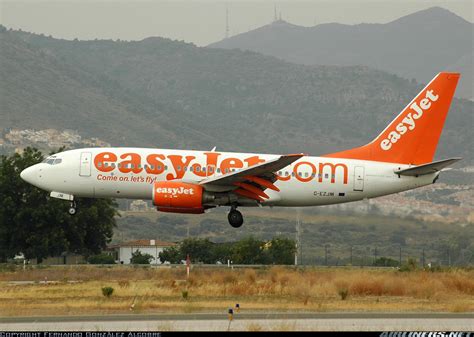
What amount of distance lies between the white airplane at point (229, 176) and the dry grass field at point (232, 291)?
3.66m

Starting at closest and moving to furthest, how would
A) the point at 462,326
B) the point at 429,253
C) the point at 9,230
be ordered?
the point at 462,326, the point at 429,253, the point at 9,230

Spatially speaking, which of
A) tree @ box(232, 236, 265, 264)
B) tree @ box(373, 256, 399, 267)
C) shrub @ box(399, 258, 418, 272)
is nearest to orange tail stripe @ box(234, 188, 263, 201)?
shrub @ box(399, 258, 418, 272)

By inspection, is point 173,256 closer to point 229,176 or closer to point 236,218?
point 236,218

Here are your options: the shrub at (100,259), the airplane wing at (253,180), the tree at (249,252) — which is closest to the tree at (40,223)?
the shrub at (100,259)

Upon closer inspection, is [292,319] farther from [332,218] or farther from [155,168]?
[332,218]

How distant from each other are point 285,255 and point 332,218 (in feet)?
34.3

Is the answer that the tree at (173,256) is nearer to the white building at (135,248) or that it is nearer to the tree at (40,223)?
the white building at (135,248)

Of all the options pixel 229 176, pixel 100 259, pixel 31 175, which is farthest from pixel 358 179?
pixel 100 259

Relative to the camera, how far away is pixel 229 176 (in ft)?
153

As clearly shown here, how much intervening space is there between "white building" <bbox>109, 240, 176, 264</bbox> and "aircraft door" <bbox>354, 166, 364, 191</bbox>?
34030 mm

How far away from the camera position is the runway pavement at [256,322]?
98.1 ft

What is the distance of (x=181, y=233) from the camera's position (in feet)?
346

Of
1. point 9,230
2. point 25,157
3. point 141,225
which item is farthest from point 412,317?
point 141,225

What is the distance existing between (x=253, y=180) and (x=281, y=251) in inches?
794
